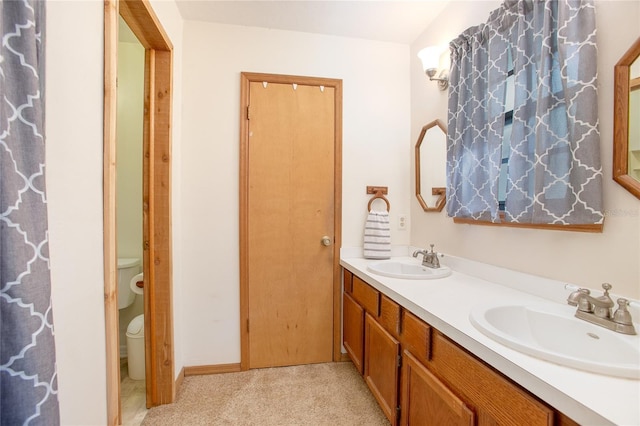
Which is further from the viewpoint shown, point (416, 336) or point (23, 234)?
point (416, 336)

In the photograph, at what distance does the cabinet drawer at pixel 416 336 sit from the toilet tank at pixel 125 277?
1.90 m

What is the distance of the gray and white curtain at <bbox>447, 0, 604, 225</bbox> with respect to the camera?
99 centimetres

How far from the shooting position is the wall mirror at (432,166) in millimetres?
1866

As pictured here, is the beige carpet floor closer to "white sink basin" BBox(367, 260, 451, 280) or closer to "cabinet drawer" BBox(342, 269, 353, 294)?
"cabinet drawer" BBox(342, 269, 353, 294)

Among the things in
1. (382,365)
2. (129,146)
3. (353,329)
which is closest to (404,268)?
(353,329)

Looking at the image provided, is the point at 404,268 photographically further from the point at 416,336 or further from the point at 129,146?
the point at 129,146

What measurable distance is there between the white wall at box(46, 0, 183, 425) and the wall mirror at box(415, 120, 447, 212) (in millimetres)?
1787

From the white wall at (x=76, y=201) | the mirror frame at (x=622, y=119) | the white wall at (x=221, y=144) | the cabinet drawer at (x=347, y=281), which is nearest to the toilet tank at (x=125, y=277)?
the white wall at (x=221, y=144)

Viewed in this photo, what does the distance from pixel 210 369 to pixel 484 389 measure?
1814 mm

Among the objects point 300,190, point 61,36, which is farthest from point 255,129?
point 61,36

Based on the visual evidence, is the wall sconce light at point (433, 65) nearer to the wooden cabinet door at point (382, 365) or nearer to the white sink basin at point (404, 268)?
the white sink basin at point (404, 268)

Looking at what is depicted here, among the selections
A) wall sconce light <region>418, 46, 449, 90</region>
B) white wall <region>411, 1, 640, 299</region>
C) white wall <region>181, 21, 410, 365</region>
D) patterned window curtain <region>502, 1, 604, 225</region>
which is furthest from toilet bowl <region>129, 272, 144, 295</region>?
wall sconce light <region>418, 46, 449, 90</region>

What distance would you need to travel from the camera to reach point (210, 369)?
1997mm

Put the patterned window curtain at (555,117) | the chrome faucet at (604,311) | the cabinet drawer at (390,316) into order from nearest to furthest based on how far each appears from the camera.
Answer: the chrome faucet at (604,311), the patterned window curtain at (555,117), the cabinet drawer at (390,316)
